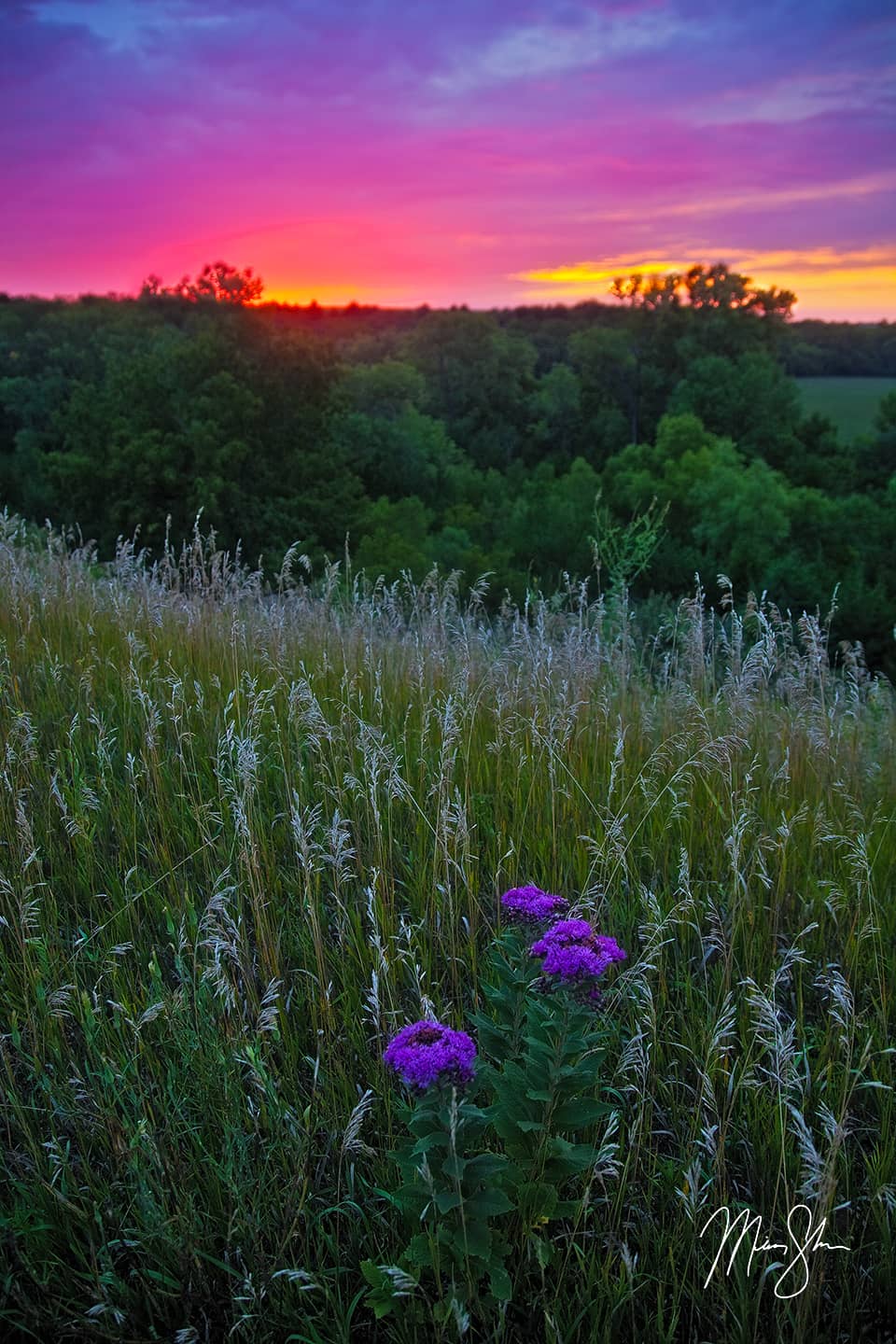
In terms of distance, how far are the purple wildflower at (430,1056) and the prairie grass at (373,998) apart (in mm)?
184

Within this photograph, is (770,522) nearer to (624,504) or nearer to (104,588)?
(624,504)

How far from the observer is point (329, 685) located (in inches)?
183

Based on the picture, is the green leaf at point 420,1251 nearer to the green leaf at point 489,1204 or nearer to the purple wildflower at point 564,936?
the green leaf at point 489,1204

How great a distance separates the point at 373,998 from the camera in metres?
2.04

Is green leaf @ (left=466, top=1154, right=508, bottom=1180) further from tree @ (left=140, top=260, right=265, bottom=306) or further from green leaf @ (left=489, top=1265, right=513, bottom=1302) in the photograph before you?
tree @ (left=140, top=260, right=265, bottom=306)

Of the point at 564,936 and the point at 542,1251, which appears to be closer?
the point at 542,1251

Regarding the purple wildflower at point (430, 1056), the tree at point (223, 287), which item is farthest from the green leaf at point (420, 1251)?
the tree at point (223, 287)

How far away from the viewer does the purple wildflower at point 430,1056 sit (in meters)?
1.67

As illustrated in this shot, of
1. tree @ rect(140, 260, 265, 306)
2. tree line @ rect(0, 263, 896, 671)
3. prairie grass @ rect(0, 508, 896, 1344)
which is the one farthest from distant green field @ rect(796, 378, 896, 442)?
prairie grass @ rect(0, 508, 896, 1344)

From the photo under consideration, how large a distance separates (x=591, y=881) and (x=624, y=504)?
1682 inches

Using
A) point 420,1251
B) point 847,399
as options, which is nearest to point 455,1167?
point 420,1251

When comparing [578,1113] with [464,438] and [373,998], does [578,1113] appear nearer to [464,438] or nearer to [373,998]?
[373,998]

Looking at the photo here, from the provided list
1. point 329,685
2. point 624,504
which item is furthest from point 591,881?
point 624,504

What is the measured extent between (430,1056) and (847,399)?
69.0m
